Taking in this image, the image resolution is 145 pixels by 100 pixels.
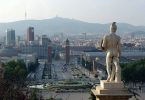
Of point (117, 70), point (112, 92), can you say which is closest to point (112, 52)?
point (117, 70)

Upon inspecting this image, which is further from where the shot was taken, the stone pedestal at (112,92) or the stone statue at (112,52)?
the stone statue at (112,52)

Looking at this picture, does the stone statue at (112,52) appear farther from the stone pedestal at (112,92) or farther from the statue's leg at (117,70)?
the stone pedestal at (112,92)

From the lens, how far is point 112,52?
6676 millimetres

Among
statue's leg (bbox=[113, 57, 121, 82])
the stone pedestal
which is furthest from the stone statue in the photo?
the stone pedestal

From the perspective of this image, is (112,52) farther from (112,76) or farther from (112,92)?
(112,92)

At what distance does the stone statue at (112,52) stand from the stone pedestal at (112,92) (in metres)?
0.16

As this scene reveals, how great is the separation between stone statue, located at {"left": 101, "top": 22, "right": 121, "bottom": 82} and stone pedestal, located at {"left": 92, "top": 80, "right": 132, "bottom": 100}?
0.52ft

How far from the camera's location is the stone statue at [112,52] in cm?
663

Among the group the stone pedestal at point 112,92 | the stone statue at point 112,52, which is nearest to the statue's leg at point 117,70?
the stone statue at point 112,52

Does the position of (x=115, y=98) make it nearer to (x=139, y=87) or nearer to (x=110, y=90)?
(x=110, y=90)

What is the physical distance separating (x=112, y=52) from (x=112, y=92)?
21.5 inches

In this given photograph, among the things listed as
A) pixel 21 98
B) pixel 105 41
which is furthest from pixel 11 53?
pixel 105 41

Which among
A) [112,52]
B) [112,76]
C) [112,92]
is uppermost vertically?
[112,52]

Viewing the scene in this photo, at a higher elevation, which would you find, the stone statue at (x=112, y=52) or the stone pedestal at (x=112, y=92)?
the stone statue at (x=112, y=52)
